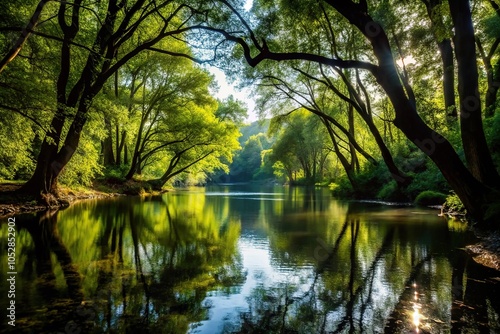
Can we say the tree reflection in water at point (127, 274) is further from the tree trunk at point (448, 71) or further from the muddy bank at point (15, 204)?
the tree trunk at point (448, 71)

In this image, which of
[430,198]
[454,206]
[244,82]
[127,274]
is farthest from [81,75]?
[430,198]

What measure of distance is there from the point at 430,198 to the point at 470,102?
11563mm

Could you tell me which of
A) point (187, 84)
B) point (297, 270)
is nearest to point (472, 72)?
point (297, 270)

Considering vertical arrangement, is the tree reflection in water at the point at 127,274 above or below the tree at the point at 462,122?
below

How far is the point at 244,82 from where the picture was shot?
2334 centimetres

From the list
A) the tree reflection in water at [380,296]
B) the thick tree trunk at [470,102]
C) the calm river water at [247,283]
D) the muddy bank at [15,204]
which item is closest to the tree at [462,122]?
the thick tree trunk at [470,102]

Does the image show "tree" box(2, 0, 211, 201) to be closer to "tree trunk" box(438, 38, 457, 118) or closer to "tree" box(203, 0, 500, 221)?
"tree" box(203, 0, 500, 221)

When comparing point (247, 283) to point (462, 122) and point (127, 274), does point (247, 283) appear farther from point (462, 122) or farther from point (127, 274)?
point (462, 122)

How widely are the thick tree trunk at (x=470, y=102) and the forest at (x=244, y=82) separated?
→ 3 cm

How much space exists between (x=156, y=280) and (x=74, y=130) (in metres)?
11.9

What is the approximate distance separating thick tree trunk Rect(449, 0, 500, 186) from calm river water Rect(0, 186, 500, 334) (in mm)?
1821

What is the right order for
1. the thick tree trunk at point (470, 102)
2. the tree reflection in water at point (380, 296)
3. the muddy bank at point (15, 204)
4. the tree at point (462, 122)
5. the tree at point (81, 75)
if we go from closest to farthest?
the tree reflection in water at point (380, 296) → the tree at point (462, 122) → the thick tree trunk at point (470, 102) → the muddy bank at point (15, 204) → the tree at point (81, 75)

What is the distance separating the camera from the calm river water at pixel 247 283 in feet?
13.4

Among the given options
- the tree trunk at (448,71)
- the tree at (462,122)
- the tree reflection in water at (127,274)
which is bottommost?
the tree reflection in water at (127,274)
